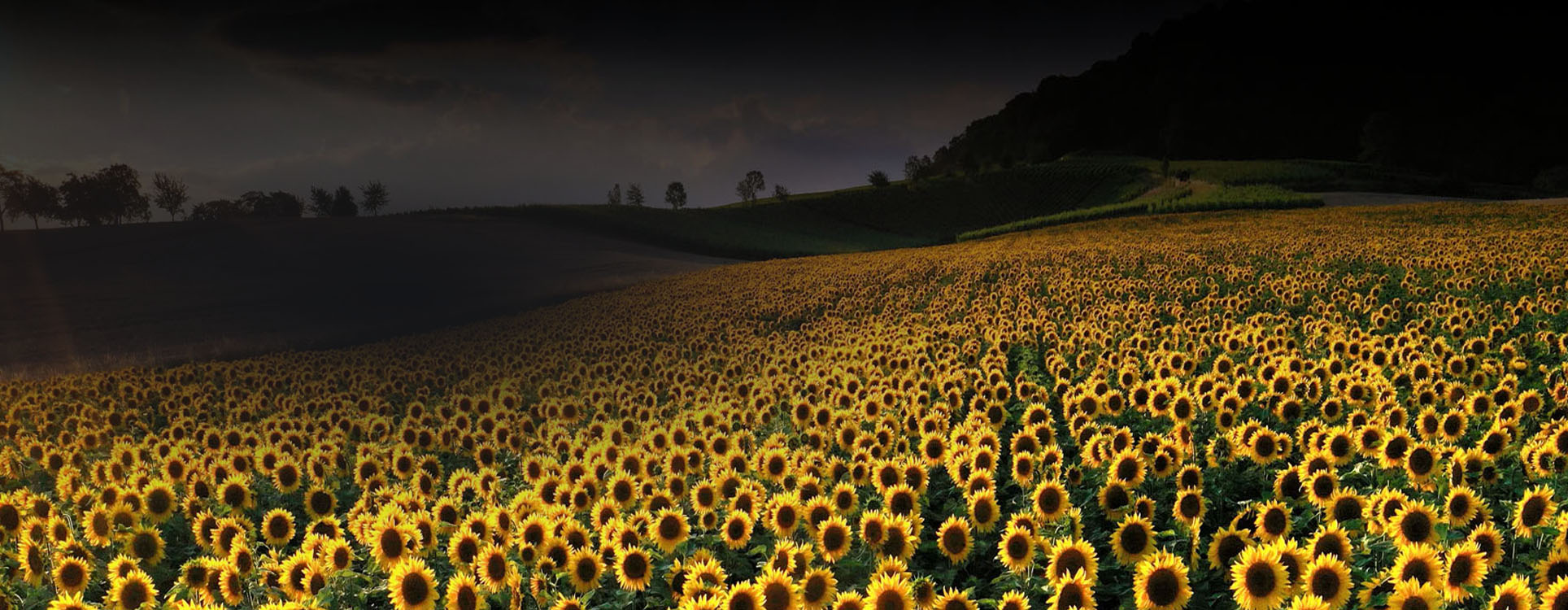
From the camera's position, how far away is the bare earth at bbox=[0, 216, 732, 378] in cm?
2831

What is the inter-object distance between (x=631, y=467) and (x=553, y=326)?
633 inches

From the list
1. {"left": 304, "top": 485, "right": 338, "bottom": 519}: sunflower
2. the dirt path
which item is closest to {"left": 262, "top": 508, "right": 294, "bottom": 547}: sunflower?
{"left": 304, "top": 485, "right": 338, "bottom": 519}: sunflower

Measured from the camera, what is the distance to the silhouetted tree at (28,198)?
289 ft

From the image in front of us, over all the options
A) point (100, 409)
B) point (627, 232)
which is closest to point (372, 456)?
point (100, 409)

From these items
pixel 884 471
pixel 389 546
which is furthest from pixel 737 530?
pixel 389 546

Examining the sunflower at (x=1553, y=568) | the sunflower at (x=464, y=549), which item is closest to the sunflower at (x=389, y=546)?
the sunflower at (x=464, y=549)

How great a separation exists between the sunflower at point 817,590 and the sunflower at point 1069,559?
127cm

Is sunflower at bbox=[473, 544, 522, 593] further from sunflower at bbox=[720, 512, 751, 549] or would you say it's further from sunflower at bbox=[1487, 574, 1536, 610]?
sunflower at bbox=[1487, 574, 1536, 610]

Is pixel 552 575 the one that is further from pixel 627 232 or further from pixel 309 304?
pixel 627 232

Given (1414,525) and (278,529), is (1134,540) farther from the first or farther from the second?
(278,529)

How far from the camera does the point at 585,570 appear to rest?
5129 millimetres

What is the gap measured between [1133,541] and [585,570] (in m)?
3.56

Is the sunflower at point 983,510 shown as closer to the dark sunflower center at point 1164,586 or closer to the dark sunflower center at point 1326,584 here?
the dark sunflower center at point 1164,586

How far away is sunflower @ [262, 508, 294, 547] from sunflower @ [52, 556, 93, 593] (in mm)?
1265
